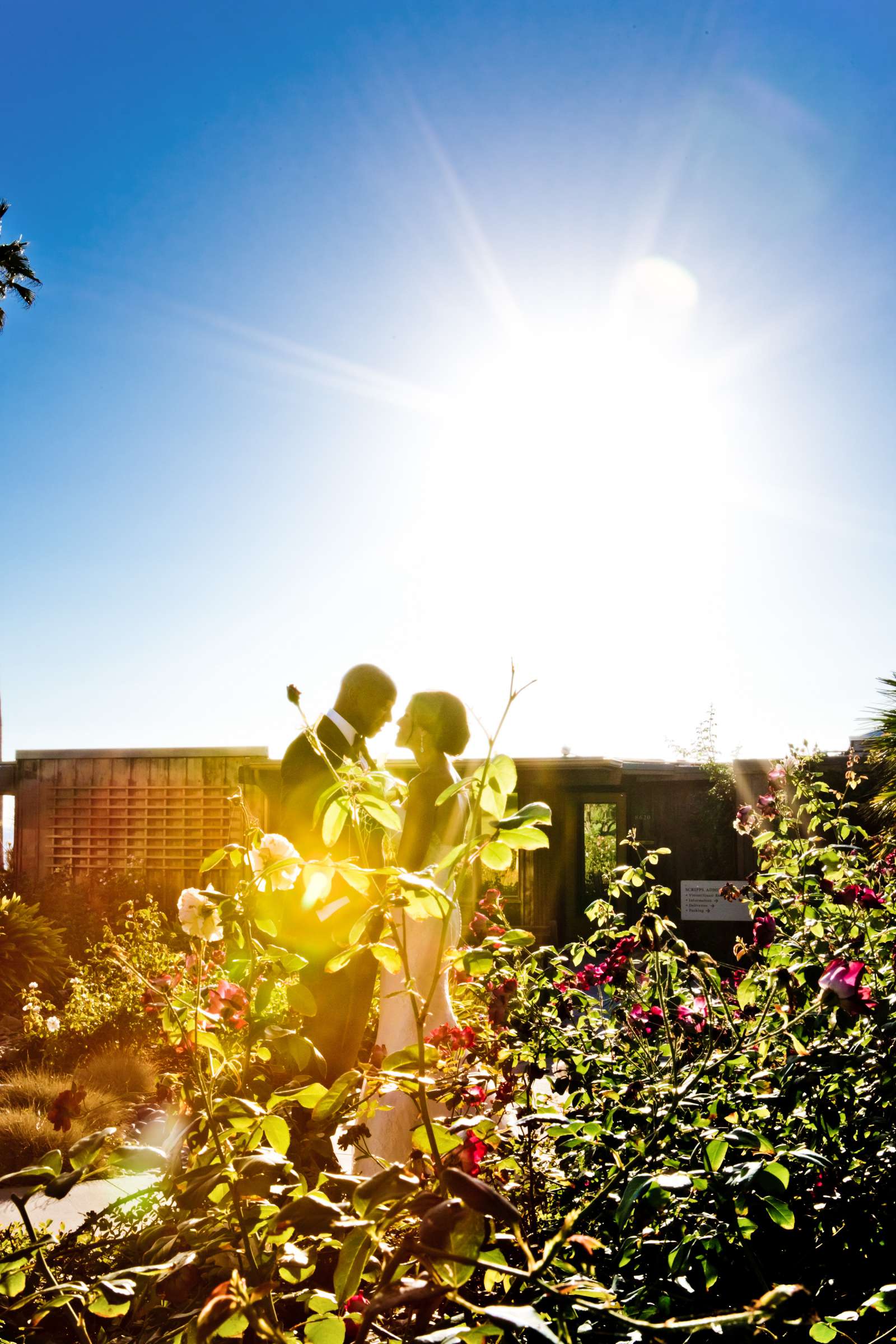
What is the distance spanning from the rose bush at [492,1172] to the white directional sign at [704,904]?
8137 mm

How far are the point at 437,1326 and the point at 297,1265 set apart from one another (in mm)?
145

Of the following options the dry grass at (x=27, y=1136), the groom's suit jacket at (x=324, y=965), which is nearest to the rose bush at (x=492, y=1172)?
the groom's suit jacket at (x=324, y=965)

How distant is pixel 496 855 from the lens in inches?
29.5

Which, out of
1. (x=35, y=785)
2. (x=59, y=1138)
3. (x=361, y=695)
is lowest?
(x=59, y=1138)

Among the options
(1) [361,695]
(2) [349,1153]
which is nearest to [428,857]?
(1) [361,695]

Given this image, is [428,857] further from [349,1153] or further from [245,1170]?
[245,1170]

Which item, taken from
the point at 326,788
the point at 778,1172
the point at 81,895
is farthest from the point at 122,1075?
the point at 81,895

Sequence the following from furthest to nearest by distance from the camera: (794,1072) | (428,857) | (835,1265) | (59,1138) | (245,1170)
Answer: (59,1138) < (428,857) < (794,1072) < (835,1265) < (245,1170)

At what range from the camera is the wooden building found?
31.9ft

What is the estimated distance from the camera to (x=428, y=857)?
2988mm

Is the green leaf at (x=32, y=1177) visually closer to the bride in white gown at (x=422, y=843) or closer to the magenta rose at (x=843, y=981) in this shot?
the magenta rose at (x=843, y=981)

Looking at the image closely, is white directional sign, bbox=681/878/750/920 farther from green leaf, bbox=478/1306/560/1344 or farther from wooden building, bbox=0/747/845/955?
green leaf, bbox=478/1306/560/1344

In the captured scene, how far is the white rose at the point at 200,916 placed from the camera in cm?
98

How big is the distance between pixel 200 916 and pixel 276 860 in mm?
107
